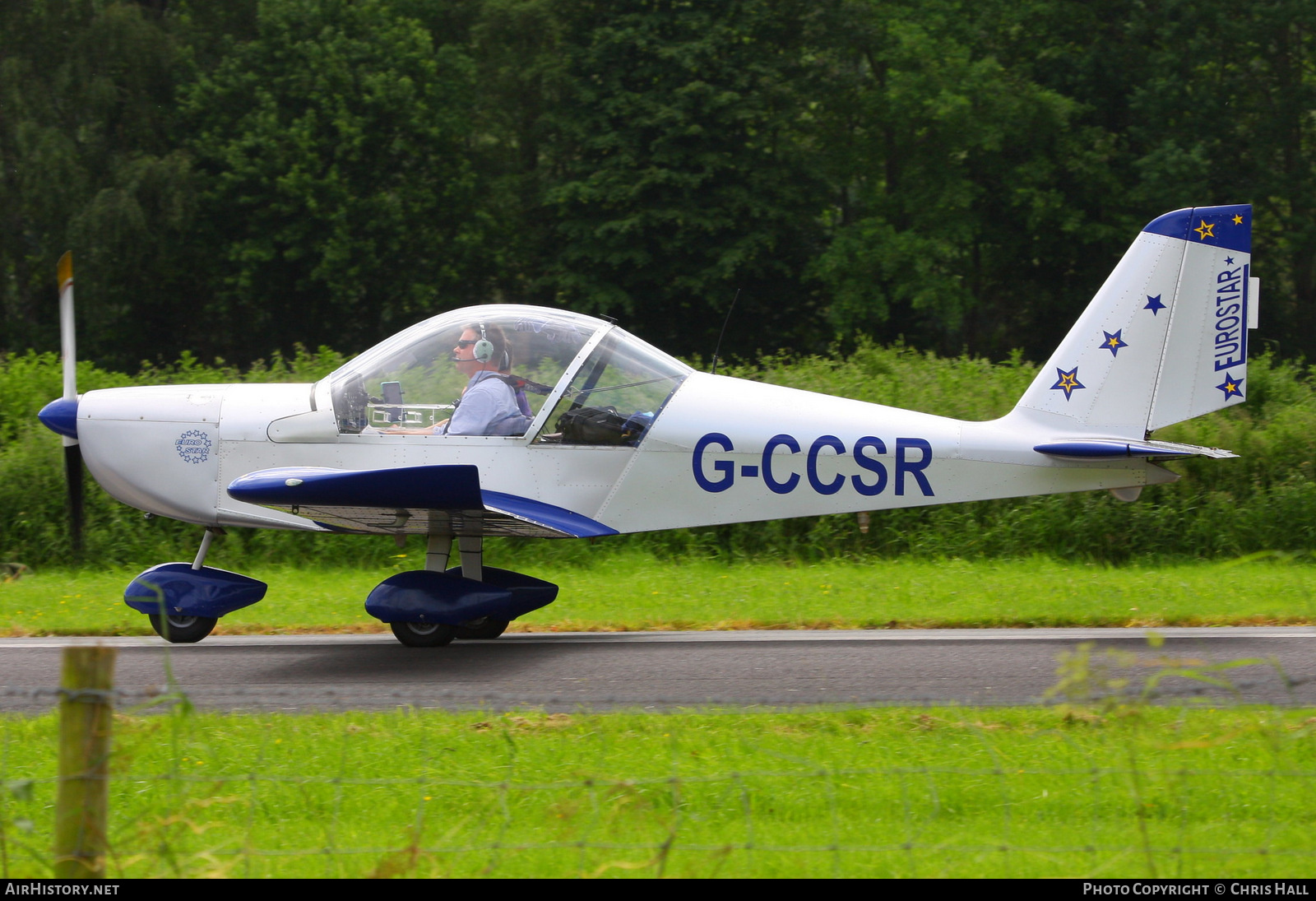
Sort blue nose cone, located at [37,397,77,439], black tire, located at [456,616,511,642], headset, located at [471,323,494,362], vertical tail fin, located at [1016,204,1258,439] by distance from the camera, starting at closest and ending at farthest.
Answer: headset, located at [471,323,494,362]
vertical tail fin, located at [1016,204,1258,439]
blue nose cone, located at [37,397,77,439]
black tire, located at [456,616,511,642]

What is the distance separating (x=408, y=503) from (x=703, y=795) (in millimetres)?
3058

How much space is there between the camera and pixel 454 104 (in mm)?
35906

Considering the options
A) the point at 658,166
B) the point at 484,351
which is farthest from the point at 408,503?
the point at 658,166

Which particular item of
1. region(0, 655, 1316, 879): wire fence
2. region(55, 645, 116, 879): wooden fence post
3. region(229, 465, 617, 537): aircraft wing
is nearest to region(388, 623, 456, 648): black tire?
region(229, 465, 617, 537): aircraft wing

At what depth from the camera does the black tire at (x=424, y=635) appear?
26.7 feet

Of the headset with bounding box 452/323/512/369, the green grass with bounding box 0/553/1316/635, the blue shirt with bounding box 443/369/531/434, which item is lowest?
the green grass with bounding box 0/553/1316/635

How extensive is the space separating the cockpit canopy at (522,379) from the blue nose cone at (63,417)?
183 centimetres

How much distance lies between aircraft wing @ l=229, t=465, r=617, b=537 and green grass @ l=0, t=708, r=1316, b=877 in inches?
57.0

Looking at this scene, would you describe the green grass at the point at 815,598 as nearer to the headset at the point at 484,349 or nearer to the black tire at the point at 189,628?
the black tire at the point at 189,628

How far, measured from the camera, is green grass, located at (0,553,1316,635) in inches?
346

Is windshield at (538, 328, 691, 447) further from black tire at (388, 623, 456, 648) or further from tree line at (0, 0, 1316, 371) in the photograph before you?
tree line at (0, 0, 1316, 371)

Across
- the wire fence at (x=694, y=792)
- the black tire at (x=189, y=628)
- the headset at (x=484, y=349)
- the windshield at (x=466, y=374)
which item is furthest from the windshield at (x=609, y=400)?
the black tire at (x=189, y=628)

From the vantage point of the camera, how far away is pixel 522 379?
25.8 ft

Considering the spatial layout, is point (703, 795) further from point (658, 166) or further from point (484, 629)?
point (658, 166)
